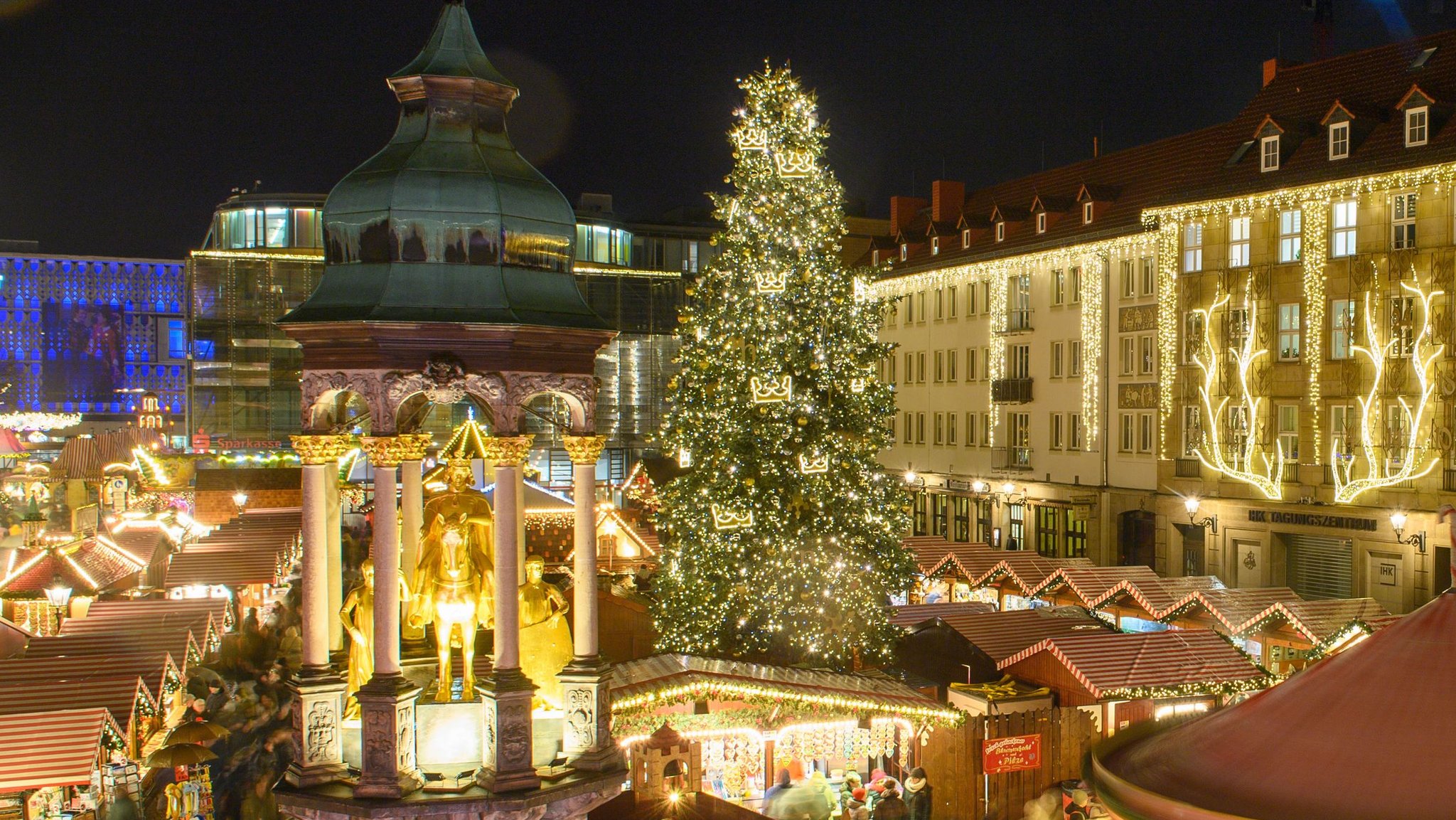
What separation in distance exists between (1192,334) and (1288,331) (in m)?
3.16

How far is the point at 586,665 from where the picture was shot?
38.5ft

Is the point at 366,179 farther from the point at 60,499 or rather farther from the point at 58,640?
the point at 60,499

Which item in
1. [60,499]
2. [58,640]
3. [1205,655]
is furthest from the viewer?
[60,499]

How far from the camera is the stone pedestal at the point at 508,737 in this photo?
35.4ft

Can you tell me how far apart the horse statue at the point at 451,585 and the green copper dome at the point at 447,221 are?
7.19 ft

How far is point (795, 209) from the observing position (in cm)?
2122

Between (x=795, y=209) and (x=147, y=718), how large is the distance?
12.2 meters

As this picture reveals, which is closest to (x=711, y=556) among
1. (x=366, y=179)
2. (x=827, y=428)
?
(x=827, y=428)

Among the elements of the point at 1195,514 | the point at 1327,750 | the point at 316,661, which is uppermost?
the point at 1327,750

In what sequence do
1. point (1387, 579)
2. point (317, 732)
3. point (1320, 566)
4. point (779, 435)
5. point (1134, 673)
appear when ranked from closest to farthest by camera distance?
point (317, 732) → point (1134, 673) → point (779, 435) → point (1387, 579) → point (1320, 566)

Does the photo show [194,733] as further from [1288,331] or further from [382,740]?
[1288,331]

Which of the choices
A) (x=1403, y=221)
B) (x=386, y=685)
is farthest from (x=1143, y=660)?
(x=1403, y=221)

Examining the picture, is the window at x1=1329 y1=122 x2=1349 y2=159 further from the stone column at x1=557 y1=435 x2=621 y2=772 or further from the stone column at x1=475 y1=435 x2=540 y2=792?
the stone column at x1=475 y1=435 x2=540 y2=792

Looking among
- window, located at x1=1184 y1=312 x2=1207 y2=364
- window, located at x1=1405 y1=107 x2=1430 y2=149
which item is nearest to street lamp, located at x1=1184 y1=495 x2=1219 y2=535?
window, located at x1=1184 y1=312 x2=1207 y2=364
